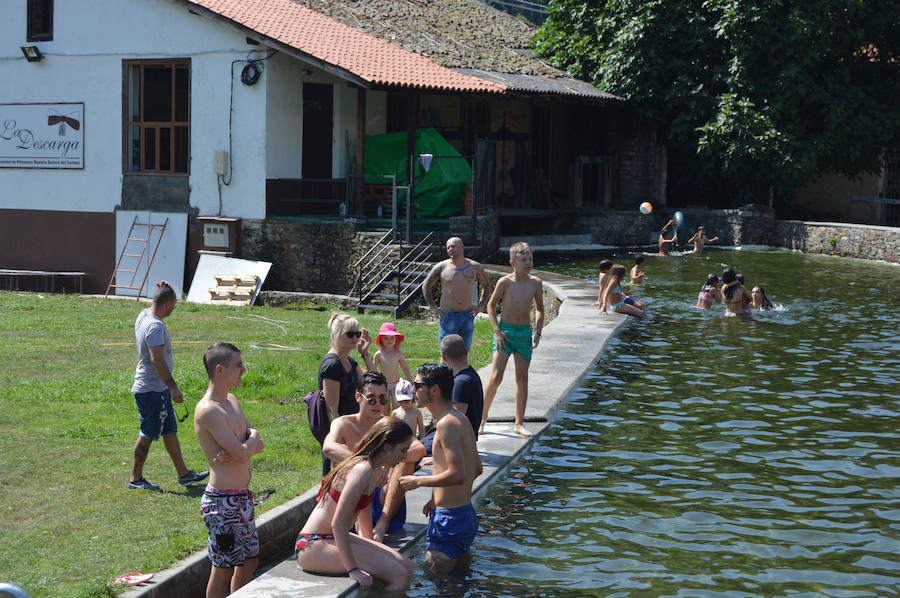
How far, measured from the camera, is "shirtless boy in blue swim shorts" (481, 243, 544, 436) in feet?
37.1

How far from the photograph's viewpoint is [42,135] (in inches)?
1049

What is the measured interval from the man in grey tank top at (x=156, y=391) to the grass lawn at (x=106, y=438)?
20 centimetres

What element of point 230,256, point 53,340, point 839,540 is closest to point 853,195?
point 230,256

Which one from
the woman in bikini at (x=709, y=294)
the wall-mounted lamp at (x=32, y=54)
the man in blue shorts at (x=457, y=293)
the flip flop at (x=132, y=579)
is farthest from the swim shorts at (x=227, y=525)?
the wall-mounted lamp at (x=32, y=54)

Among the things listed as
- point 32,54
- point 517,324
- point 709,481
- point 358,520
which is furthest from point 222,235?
point 358,520

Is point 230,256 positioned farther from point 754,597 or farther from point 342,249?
point 754,597

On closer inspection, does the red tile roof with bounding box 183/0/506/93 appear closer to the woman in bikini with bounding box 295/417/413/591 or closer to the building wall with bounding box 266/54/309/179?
the building wall with bounding box 266/54/309/179

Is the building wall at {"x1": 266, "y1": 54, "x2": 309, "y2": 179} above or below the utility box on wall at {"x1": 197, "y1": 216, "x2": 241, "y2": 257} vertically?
above

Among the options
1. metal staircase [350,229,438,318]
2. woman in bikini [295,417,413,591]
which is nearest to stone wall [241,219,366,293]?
metal staircase [350,229,438,318]

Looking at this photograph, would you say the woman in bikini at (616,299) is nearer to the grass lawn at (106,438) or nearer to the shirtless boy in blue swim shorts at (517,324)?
the grass lawn at (106,438)

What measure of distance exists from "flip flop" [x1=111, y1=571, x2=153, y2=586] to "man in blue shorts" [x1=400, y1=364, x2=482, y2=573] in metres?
1.88

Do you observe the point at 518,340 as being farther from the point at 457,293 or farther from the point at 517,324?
the point at 457,293

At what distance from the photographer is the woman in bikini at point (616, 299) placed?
1908cm

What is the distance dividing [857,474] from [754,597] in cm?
338
